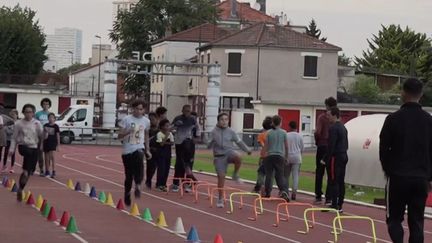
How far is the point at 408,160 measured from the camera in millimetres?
9875

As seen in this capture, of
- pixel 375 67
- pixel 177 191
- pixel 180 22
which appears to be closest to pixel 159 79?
pixel 180 22

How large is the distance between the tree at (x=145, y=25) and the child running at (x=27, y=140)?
2978 inches

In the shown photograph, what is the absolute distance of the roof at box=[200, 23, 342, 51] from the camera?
71.4 m

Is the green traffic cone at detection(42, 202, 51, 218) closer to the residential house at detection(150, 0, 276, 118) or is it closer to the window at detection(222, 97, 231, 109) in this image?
the window at detection(222, 97, 231, 109)

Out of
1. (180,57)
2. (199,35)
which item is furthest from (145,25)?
(199,35)

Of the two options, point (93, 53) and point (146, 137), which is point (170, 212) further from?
point (93, 53)

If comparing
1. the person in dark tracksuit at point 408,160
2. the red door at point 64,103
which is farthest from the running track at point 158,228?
the red door at point 64,103

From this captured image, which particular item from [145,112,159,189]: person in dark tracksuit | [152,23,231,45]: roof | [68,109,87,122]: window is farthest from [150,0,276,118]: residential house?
[145,112,159,189]: person in dark tracksuit

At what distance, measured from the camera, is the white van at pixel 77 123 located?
58875mm

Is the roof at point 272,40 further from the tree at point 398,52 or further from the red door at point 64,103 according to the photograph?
the tree at point 398,52

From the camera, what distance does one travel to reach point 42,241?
12.9m

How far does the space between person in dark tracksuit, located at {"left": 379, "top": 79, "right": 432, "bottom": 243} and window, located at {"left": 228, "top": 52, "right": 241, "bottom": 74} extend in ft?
203

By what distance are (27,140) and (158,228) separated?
16.7ft

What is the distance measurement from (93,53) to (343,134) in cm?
14808
